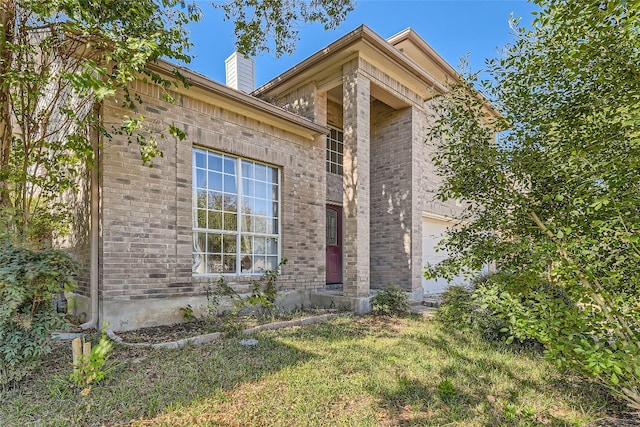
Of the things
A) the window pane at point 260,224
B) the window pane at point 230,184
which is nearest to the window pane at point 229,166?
the window pane at point 230,184

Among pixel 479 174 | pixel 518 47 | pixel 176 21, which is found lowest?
pixel 479 174

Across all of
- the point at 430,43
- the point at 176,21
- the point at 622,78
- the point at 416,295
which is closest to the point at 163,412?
the point at 622,78

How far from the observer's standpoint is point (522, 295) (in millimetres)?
2836

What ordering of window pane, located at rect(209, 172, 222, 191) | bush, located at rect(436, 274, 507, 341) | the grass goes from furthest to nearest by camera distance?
1. window pane, located at rect(209, 172, 222, 191)
2. bush, located at rect(436, 274, 507, 341)
3. the grass

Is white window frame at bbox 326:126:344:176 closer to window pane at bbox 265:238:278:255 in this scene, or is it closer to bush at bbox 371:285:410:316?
window pane at bbox 265:238:278:255

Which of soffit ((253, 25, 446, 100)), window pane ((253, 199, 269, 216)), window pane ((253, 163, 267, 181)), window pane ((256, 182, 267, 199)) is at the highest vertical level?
soffit ((253, 25, 446, 100))

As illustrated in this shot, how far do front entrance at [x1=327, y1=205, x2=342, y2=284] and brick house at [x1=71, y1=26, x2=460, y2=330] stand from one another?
0.03 metres

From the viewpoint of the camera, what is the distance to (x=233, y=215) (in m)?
6.77

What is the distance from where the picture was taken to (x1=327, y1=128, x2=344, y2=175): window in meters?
9.42

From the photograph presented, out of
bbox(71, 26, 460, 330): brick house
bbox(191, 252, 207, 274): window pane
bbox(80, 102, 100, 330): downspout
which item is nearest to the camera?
bbox(80, 102, 100, 330): downspout

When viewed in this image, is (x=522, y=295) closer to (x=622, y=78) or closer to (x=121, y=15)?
(x=622, y=78)

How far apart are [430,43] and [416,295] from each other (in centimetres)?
698

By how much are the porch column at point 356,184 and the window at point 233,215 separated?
157cm

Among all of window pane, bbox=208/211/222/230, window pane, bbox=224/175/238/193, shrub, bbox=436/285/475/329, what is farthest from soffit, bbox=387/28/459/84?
window pane, bbox=208/211/222/230
